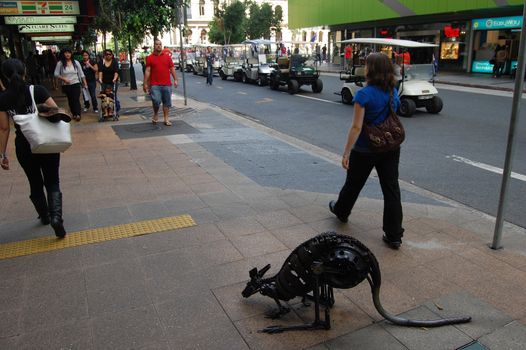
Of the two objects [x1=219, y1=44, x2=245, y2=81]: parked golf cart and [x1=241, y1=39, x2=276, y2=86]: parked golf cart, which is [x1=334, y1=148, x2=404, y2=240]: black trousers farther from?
[x1=219, y1=44, x2=245, y2=81]: parked golf cart

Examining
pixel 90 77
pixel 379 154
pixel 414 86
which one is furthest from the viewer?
pixel 90 77

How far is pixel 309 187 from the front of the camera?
6.18 meters

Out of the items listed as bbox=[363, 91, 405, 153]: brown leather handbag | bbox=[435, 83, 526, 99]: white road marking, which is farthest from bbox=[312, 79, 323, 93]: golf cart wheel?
bbox=[363, 91, 405, 153]: brown leather handbag

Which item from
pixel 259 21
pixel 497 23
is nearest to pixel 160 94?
pixel 497 23

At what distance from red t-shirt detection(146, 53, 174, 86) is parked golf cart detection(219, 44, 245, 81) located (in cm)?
1469

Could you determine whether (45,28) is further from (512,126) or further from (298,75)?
(512,126)

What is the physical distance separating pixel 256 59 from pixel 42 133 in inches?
835

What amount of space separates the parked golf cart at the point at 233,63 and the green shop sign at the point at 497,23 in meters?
12.9

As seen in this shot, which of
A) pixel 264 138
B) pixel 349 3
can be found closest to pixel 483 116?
pixel 264 138

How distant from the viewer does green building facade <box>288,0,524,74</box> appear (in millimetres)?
23656

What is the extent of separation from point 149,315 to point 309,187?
11.2ft

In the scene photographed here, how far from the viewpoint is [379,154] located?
4.18m

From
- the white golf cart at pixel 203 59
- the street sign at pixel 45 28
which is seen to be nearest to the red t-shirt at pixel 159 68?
the street sign at pixel 45 28

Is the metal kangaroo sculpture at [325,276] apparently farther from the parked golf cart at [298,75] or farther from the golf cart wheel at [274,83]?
the golf cart wheel at [274,83]
